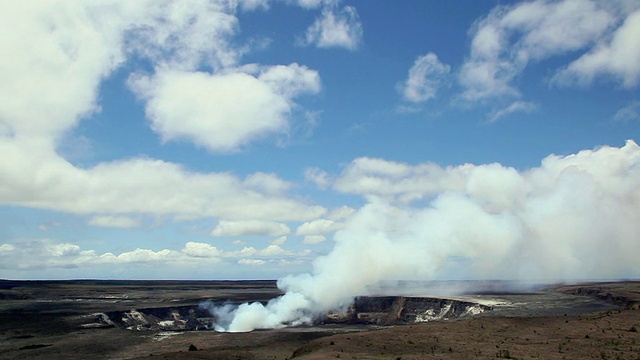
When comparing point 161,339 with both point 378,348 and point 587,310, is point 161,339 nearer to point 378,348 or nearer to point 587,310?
point 378,348

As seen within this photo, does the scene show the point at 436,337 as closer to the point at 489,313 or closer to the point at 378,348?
the point at 378,348

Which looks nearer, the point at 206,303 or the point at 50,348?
the point at 50,348

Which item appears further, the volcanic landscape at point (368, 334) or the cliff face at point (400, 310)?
the cliff face at point (400, 310)

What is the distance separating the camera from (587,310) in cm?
8288

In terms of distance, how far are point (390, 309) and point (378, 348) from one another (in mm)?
58867

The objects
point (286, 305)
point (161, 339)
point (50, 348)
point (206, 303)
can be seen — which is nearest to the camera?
point (50, 348)

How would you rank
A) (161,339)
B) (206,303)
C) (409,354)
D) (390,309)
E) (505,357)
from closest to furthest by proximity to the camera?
1. (505,357)
2. (409,354)
3. (161,339)
4. (390,309)
5. (206,303)

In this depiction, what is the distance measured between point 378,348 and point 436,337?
8831mm

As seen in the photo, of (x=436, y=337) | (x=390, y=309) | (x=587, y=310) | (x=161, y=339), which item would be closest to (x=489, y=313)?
(x=587, y=310)

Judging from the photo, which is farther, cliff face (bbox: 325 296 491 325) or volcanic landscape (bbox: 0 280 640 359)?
cliff face (bbox: 325 296 491 325)

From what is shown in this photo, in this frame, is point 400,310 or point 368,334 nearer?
point 368,334

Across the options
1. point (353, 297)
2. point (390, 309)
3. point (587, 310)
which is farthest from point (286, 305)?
point (587, 310)

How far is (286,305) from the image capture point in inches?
3743

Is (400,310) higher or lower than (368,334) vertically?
higher
